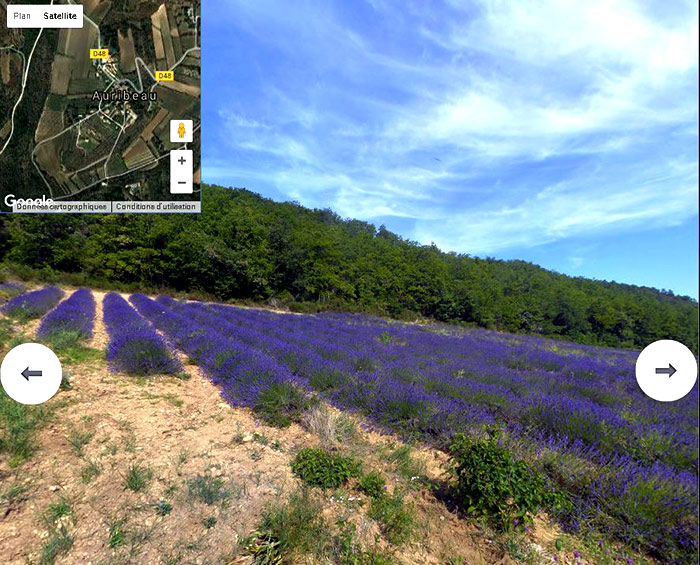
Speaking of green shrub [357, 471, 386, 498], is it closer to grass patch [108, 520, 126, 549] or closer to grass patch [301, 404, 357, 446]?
grass patch [301, 404, 357, 446]

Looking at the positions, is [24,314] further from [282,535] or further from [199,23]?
[282,535]

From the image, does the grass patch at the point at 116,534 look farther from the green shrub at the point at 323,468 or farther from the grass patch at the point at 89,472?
the green shrub at the point at 323,468

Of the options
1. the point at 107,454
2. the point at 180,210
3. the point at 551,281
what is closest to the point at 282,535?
the point at 107,454

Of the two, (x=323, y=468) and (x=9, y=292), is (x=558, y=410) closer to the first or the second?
(x=323, y=468)

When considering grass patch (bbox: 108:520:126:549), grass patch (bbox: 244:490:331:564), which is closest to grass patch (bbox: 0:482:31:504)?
grass patch (bbox: 108:520:126:549)

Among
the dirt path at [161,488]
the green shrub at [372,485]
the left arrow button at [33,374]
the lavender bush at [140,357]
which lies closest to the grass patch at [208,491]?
the dirt path at [161,488]

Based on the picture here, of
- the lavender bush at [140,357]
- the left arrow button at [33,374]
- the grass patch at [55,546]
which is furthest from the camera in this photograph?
the lavender bush at [140,357]
